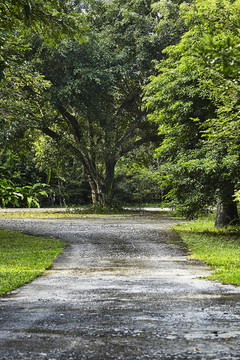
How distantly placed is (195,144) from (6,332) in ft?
40.6

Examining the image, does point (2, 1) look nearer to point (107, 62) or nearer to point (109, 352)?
point (109, 352)

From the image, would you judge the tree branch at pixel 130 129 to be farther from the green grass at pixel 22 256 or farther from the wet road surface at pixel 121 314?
the wet road surface at pixel 121 314

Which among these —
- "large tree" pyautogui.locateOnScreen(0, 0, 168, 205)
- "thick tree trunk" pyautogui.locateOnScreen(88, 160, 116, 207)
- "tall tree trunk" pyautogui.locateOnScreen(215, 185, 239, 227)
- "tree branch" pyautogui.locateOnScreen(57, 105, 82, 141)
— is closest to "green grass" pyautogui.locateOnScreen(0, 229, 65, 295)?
"tall tree trunk" pyautogui.locateOnScreen(215, 185, 239, 227)

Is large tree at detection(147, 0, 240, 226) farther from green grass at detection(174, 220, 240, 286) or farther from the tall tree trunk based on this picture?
green grass at detection(174, 220, 240, 286)

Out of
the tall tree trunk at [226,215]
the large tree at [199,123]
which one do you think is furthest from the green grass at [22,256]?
the tall tree trunk at [226,215]

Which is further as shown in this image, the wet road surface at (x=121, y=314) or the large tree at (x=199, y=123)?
the large tree at (x=199, y=123)

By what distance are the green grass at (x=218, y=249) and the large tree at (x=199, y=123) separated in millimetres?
977

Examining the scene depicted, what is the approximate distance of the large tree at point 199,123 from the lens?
509 inches

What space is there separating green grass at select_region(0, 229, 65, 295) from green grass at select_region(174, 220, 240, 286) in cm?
364

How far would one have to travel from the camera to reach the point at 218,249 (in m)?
12.3

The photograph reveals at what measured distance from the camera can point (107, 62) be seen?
86.0ft

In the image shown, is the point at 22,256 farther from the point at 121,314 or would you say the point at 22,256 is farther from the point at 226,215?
the point at 226,215

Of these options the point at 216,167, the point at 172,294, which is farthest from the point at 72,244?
the point at 172,294

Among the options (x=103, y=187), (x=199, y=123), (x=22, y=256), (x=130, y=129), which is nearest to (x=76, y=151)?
(x=103, y=187)
